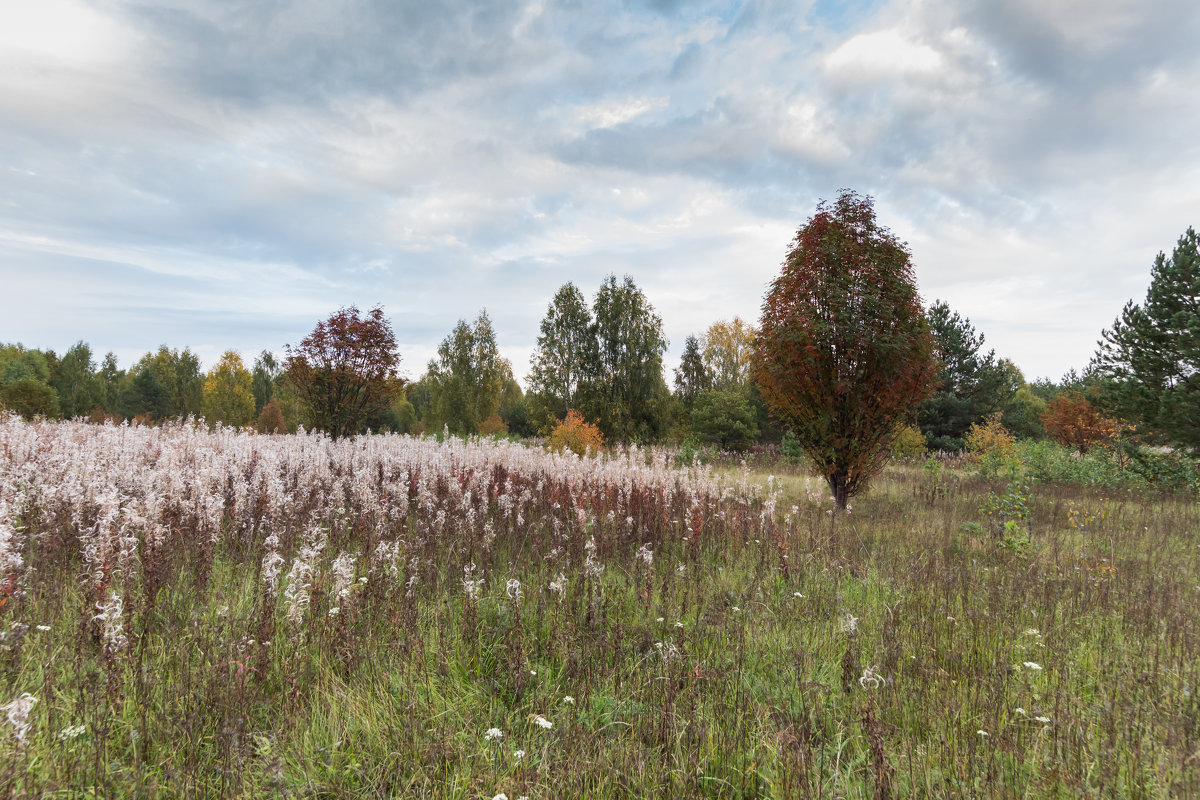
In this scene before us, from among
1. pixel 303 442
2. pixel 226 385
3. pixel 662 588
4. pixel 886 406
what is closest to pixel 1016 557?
pixel 886 406

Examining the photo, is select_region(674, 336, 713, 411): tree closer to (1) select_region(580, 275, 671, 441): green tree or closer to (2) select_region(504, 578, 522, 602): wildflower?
(1) select_region(580, 275, 671, 441): green tree

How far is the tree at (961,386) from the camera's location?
27797mm

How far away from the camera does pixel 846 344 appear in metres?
9.93

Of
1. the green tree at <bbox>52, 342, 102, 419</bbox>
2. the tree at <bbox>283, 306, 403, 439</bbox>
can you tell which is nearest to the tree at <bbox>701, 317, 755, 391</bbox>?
the tree at <bbox>283, 306, 403, 439</bbox>

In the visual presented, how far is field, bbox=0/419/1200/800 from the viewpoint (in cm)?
242

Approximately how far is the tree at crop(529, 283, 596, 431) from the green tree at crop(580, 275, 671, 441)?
0.87m

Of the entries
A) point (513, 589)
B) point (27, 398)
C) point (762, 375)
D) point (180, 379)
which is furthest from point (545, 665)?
point (180, 379)

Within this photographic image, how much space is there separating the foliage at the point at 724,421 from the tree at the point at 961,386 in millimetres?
10219

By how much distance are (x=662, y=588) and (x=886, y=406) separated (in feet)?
23.5

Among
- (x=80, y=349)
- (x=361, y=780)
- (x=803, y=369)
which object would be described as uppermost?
(x=80, y=349)

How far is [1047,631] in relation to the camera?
15.0ft

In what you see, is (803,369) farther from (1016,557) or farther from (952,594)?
(952,594)

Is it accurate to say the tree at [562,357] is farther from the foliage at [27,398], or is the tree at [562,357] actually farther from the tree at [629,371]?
the foliage at [27,398]

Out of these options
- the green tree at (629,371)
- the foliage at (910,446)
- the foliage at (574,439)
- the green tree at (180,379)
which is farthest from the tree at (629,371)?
the green tree at (180,379)
